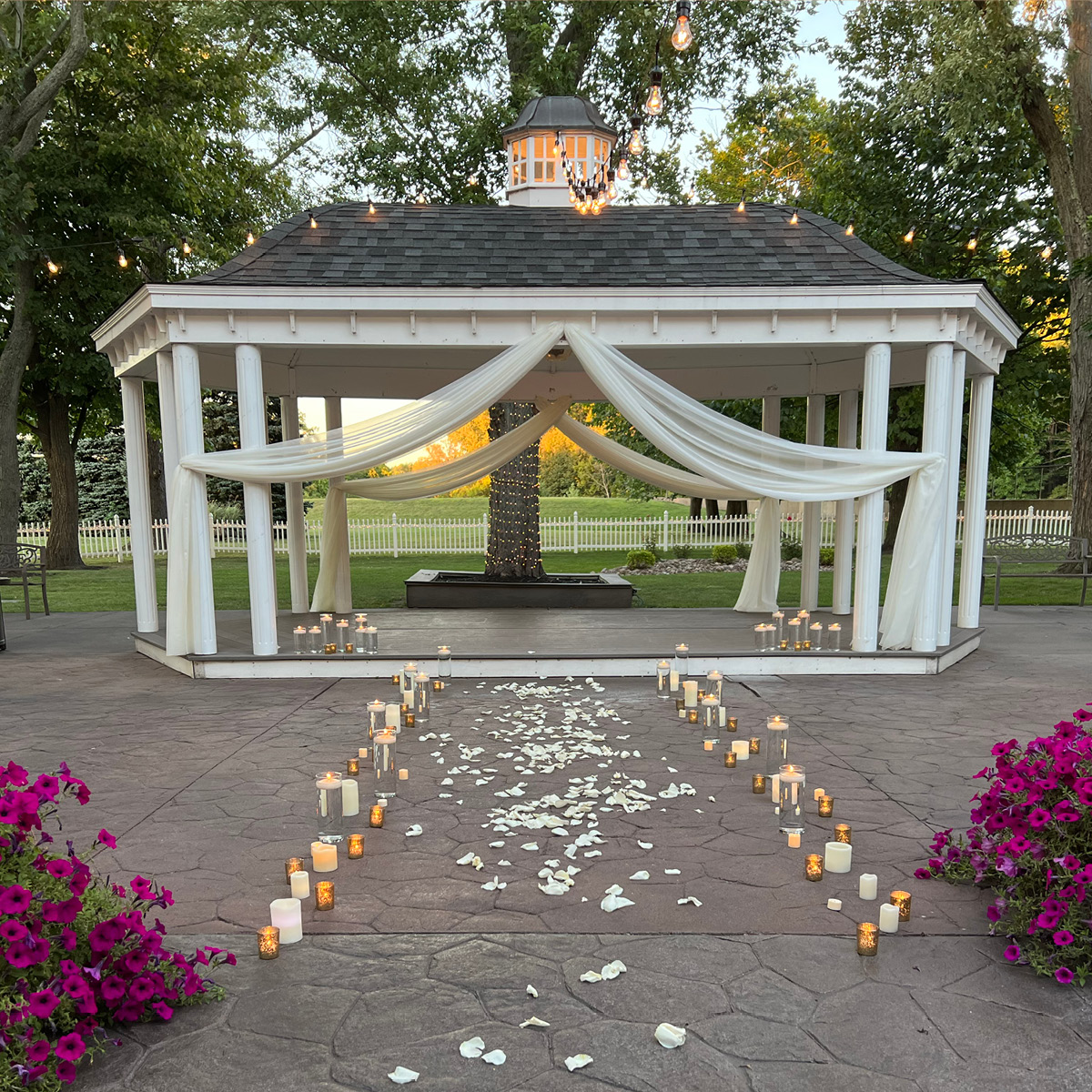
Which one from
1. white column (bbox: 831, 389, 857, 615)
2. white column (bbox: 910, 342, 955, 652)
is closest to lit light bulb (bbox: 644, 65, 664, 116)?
white column (bbox: 910, 342, 955, 652)

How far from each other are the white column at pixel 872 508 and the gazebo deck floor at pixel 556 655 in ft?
1.88

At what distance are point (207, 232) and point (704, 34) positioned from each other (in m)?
12.1

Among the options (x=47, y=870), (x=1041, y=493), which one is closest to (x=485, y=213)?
(x=47, y=870)

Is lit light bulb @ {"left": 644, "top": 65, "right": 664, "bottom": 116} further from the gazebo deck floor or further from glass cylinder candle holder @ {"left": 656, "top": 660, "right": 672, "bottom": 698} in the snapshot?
the gazebo deck floor

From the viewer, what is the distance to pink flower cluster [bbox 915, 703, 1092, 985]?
317 centimetres

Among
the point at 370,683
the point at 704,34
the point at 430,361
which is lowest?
the point at 370,683

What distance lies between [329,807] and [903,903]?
2.87 m

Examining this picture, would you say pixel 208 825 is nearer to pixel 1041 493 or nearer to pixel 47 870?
pixel 47 870

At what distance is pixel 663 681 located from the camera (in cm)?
810

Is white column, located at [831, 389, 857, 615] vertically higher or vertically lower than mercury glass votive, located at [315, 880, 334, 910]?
higher

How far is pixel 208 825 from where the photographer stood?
4.76 metres

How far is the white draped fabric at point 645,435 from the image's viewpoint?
8.22 meters

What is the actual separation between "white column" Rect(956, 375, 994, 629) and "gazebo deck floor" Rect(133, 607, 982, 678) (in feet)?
1.65

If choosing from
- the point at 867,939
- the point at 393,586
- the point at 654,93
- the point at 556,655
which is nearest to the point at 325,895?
the point at 867,939
